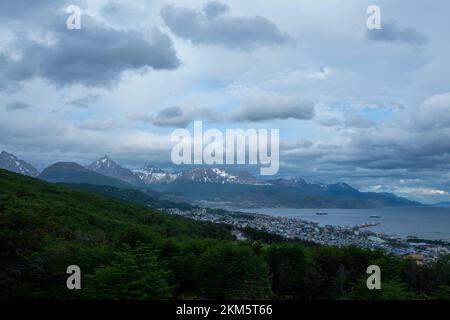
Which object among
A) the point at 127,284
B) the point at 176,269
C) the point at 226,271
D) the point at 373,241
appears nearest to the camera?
the point at 127,284

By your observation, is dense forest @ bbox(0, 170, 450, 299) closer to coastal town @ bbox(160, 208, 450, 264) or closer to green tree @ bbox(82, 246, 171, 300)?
green tree @ bbox(82, 246, 171, 300)

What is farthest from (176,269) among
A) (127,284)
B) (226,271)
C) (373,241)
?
(373,241)

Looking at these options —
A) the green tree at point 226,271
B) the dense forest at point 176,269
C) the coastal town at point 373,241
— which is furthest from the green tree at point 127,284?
the coastal town at point 373,241

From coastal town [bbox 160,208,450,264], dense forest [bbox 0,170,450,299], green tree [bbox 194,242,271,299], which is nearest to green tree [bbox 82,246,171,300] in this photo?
dense forest [bbox 0,170,450,299]

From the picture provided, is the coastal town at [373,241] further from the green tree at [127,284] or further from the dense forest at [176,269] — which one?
the green tree at [127,284]

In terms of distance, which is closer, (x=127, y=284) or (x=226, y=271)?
(x=127, y=284)

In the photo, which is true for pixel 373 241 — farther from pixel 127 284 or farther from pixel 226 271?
pixel 127 284

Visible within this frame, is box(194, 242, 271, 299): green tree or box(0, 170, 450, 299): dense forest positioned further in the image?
box(194, 242, 271, 299): green tree
